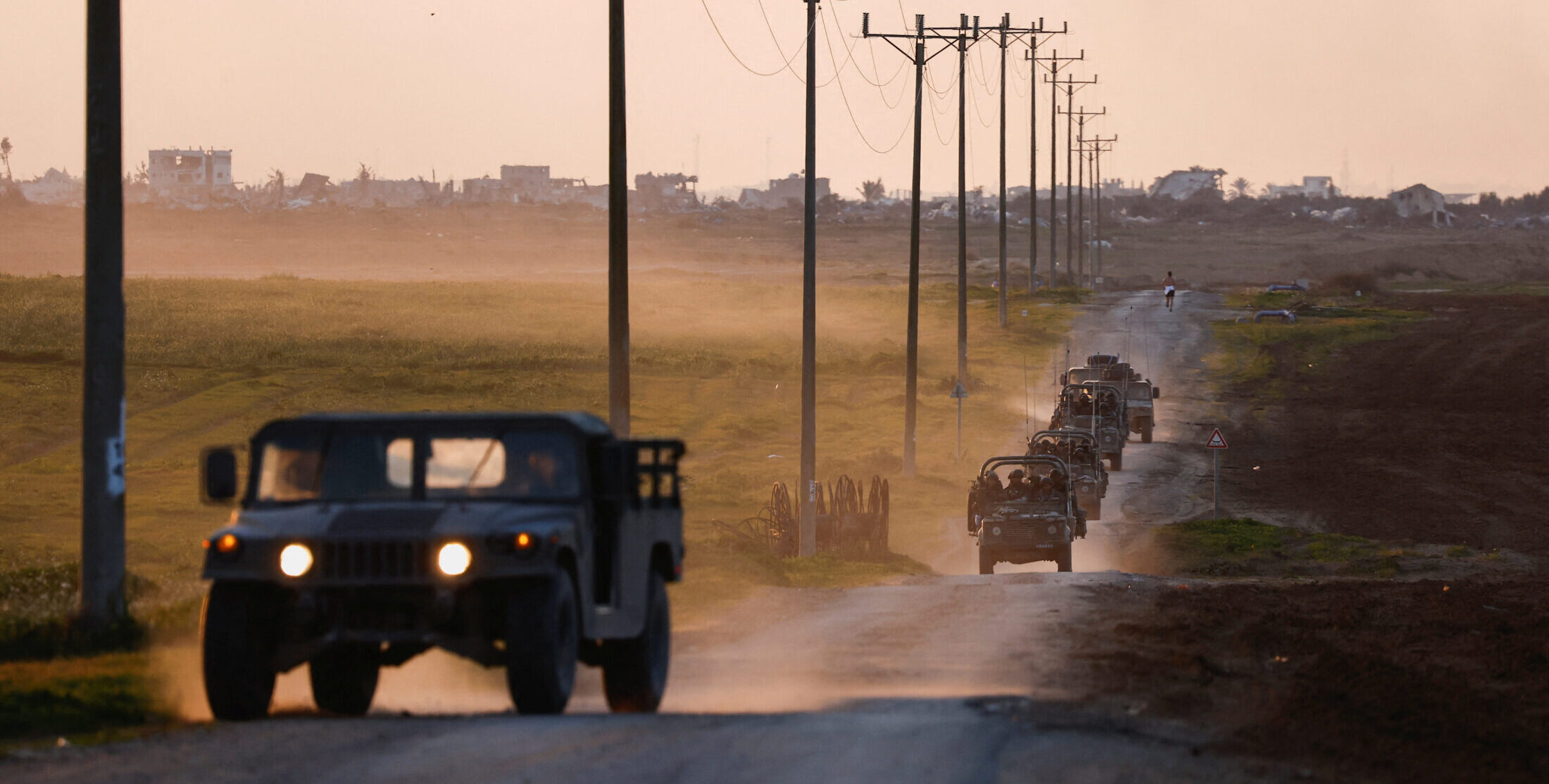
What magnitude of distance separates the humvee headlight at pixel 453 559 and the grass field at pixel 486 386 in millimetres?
5100

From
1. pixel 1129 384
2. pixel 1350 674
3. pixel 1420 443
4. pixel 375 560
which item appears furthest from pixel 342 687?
pixel 1420 443

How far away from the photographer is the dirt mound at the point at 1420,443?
122ft

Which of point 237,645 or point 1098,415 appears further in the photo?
point 1098,415

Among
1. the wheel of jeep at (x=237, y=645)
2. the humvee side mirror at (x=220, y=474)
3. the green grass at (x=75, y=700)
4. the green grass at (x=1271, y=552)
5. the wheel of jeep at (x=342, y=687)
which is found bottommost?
the green grass at (x=1271, y=552)

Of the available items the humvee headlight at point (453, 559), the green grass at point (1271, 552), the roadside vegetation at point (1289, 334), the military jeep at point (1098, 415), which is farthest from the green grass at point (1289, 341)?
the humvee headlight at point (453, 559)

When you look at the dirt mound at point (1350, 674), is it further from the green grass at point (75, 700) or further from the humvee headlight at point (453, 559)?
the green grass at point (75, 700)

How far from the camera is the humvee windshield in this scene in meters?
10.4

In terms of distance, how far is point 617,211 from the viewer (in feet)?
69.9

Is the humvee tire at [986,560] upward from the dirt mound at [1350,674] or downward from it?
downward

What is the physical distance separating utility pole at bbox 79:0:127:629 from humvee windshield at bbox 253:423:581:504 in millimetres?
4220

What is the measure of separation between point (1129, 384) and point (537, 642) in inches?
1637

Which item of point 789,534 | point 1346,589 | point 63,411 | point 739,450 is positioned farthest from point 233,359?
point 1346,589

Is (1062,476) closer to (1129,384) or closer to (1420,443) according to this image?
(1129,384)

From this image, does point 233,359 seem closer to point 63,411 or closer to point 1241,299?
point 63,411
